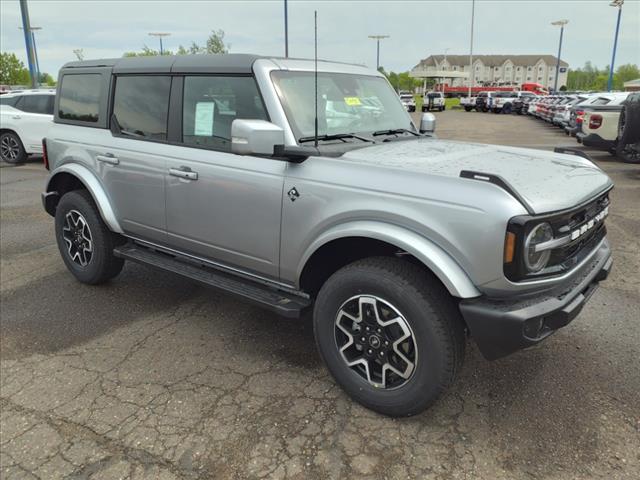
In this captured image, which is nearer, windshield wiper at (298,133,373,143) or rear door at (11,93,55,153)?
windshield wiper at (298,133,373,143)

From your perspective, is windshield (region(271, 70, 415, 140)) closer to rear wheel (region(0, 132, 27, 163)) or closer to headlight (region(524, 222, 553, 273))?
headlight (region(524, 222, 553, 273))

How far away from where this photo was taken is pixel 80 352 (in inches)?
146

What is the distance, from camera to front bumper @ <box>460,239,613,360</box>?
94.7 inches

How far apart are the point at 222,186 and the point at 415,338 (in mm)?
1576

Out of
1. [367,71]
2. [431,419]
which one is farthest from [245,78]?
[431,419]

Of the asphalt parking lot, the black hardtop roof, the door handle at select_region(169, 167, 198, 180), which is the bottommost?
the asphalt parking lot

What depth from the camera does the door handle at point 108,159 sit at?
4.16 meters

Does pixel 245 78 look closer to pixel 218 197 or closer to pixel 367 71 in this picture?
pixel 218 197

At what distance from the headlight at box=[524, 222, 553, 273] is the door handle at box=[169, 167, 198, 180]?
216 cm

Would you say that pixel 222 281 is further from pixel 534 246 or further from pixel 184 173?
pixel 534 246

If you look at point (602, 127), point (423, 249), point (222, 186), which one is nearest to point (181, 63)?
point (222, 186)

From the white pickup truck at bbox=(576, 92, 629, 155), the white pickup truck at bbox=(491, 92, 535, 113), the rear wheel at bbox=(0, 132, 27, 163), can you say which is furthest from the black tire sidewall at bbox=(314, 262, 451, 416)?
the white pickup truck at bbox=(491, 92, 535, 113)

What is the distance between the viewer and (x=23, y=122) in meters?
12.8

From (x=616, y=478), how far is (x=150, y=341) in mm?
2987
